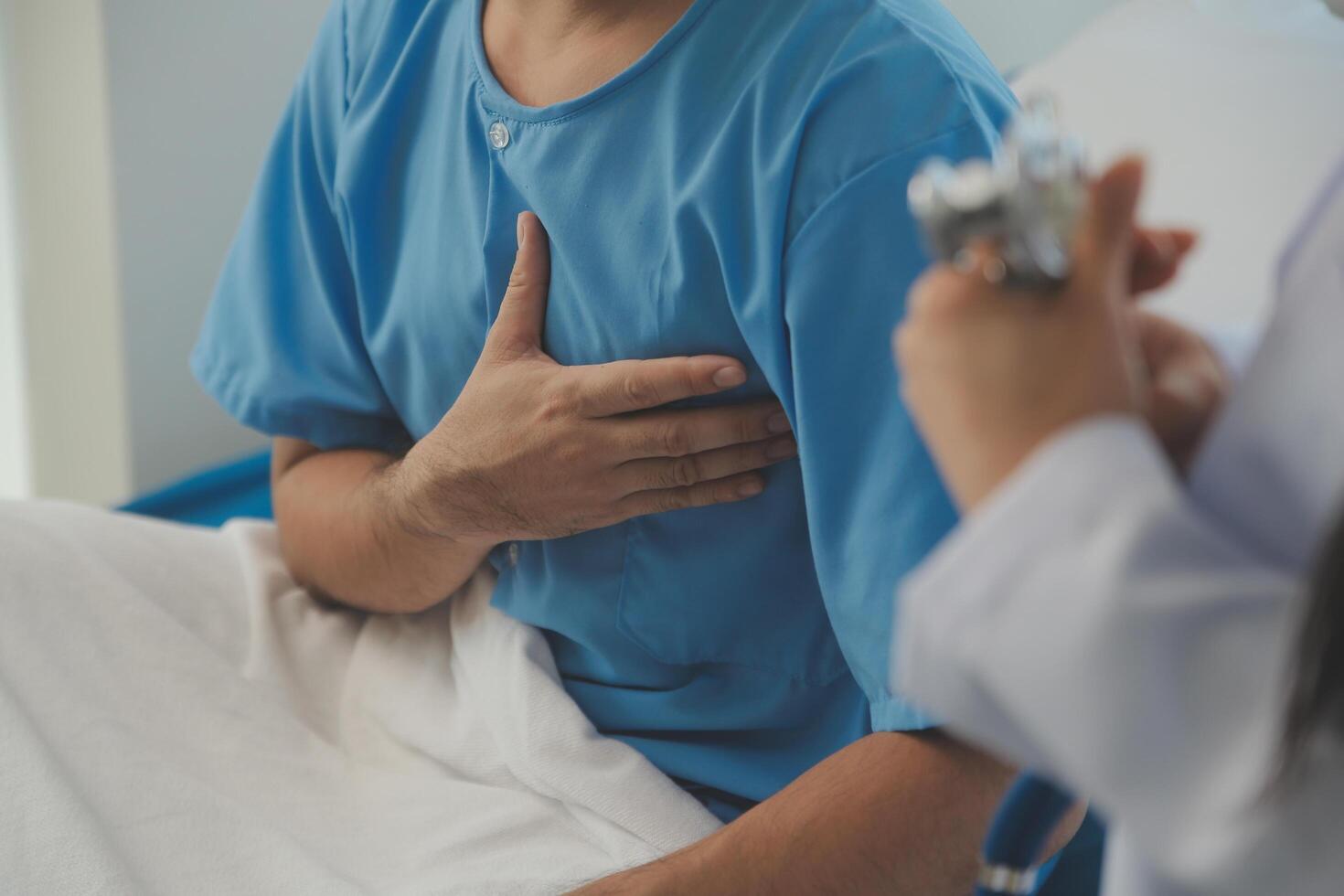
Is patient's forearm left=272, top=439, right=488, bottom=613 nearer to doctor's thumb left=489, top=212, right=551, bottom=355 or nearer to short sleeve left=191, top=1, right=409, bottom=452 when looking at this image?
short sleeve left=191, top=1, right=409, bottom=452

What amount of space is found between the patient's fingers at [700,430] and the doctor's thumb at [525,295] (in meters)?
0.12

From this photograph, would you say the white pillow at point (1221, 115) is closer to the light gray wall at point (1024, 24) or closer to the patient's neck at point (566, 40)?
the light gray wall at point (1024, 24)

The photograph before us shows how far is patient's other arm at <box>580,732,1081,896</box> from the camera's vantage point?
2.51 ft

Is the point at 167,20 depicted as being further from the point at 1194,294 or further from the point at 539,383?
the point at 1194,294

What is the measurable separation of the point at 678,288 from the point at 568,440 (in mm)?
122

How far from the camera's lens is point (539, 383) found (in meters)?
0.88

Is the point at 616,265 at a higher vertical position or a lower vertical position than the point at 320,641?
higher

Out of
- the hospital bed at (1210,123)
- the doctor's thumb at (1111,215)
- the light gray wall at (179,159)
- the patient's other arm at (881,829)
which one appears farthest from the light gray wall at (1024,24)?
the doctor's thumb at (1111,215)

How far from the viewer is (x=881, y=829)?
77 centimetres

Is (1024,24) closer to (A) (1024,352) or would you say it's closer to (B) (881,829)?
(B) (881,829)

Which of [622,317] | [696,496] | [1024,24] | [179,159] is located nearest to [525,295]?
[622,317]

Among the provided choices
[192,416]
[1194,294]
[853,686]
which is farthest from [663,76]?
[192,416]

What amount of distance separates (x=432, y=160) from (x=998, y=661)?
2.40 feet

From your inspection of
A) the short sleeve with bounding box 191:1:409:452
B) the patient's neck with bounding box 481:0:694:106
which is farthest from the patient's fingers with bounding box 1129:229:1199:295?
the short sleeve with bounding box 191:1:409:452
